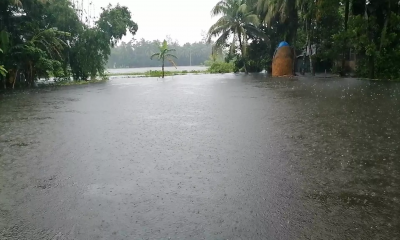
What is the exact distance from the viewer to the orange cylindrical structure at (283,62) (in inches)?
1021

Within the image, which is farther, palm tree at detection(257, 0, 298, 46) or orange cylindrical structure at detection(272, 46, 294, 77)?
orange cylindrical structure at detection(272, 46, 294, 77)

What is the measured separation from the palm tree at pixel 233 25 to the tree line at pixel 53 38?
28.1ft

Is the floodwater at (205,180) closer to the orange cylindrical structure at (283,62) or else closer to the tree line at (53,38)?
the tree line at (53,38)

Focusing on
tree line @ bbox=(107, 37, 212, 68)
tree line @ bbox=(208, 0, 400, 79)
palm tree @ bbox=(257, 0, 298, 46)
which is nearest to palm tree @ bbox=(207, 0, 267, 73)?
tree line @ bbox=(208, 0, 400, 79)

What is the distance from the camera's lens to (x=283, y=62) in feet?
87.2

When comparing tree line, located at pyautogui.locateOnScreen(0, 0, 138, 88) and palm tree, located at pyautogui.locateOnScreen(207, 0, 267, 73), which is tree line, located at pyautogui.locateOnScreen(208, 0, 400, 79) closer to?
palm tree, located at pyautogui.locateOnScreen(207, 0, 267, 73)

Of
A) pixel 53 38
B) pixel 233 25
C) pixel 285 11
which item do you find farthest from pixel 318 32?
pixel 53 38

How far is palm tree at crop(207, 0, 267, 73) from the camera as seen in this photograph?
110 ft

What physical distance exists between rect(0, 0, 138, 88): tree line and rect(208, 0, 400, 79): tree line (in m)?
10.5

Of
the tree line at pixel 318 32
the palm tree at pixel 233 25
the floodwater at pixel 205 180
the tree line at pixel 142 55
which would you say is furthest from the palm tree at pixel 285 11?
the tree line at pixel 142 55

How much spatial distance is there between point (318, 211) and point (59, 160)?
3.23 m

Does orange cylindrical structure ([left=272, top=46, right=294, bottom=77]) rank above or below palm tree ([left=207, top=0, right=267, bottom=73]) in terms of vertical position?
below

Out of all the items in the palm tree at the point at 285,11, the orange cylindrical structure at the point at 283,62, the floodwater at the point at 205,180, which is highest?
the palm tree at the point at 285,11

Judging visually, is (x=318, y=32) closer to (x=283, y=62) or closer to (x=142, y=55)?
(x=283, y=62)
